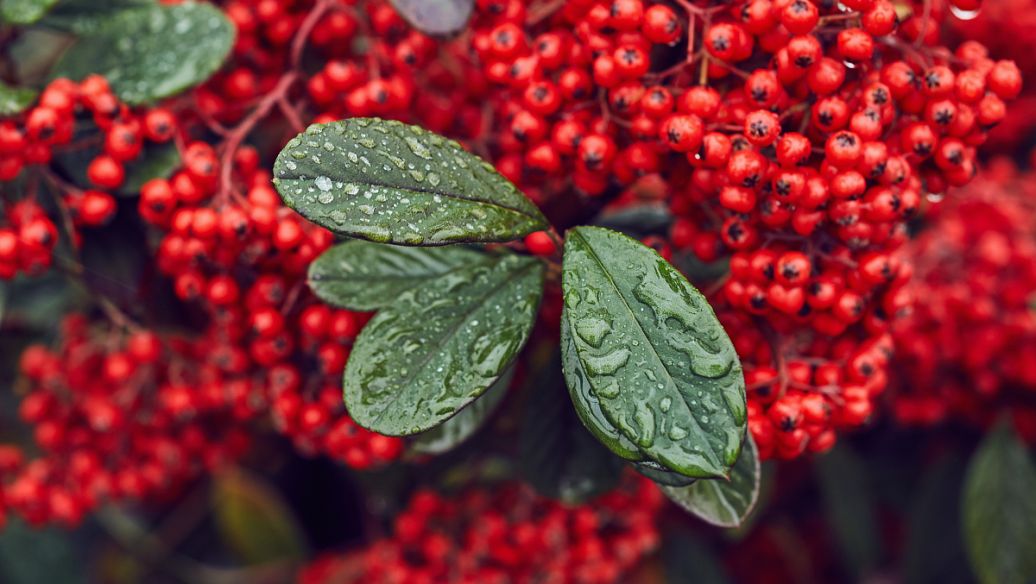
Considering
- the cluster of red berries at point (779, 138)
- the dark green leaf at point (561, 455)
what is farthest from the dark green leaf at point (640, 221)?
the dark green leaf at point (561, 455)

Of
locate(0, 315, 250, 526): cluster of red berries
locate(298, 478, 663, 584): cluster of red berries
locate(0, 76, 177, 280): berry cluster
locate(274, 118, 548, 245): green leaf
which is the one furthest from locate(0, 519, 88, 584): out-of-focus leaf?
locate(274, 118, 548, 245): green leaf

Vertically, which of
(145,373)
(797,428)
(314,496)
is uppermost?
(797,428)

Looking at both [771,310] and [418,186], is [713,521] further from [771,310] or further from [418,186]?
[418,186]

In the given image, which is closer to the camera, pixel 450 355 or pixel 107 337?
pixel 450 355

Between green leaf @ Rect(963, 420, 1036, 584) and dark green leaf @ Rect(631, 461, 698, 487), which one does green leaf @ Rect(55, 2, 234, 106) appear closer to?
dark green leaf @ Rect(631, 461, 698, 487)

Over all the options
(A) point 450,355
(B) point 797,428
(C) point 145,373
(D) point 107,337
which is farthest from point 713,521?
(D) point 107,337

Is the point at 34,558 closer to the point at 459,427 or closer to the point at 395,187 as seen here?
the point at 459,427

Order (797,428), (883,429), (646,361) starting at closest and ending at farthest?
(646,361), (797,428), (883,429)
